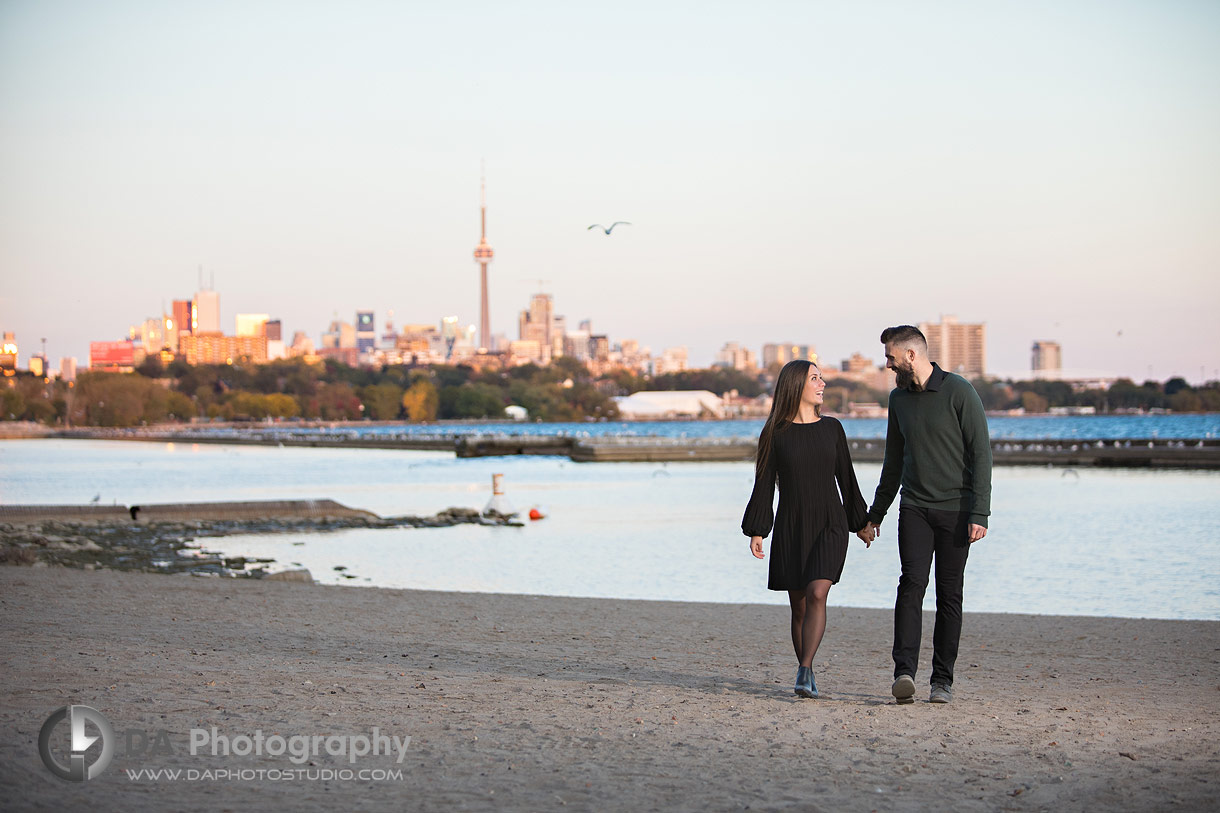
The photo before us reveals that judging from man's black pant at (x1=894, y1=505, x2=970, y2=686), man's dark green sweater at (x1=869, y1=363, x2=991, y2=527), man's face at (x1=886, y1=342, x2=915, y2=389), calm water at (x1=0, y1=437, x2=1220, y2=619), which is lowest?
calm water at (x1=0, y1=437, x2=1220, y2=619)

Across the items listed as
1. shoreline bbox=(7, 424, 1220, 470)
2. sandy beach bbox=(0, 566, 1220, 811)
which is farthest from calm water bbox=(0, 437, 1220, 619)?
shoreline bbox=(7, 424, 1220, 470)

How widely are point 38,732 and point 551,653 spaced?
374cm

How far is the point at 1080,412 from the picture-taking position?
19912 cm

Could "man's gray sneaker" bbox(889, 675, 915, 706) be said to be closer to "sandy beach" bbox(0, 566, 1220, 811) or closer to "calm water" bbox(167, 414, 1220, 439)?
"sandy beach" bbox(0, 566, 1220, 811)

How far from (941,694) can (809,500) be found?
47.8 inches

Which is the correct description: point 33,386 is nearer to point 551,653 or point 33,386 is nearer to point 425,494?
point 425,494

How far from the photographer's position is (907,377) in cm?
576

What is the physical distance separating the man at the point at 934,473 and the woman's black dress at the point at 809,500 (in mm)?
200

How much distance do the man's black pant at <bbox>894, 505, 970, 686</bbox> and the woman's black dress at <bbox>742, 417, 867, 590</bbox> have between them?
0.90ft

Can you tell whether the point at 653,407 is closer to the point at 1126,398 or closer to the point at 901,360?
the point at 1126,398

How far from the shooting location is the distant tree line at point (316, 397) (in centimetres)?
13725

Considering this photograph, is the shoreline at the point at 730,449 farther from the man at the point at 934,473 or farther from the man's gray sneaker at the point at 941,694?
the man at the point at 934,473

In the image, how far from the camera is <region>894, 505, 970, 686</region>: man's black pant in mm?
5711

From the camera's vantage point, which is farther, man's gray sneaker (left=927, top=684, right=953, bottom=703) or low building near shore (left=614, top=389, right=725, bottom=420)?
low building near shore (left=614, top=389, right=725, bottom=420)
